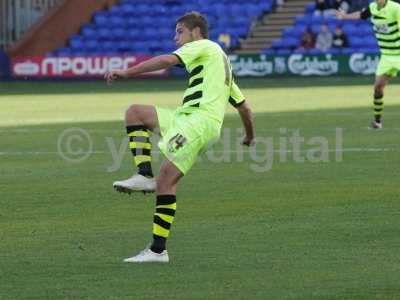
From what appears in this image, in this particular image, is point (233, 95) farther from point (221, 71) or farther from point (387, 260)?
point (387, 260)

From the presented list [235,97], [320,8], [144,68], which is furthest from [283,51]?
[144,68]

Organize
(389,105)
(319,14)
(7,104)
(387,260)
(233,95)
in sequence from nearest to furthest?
1. (387,260)
2. (233,95)
3. (389,105)
4. (7,104)
5. (319,14)

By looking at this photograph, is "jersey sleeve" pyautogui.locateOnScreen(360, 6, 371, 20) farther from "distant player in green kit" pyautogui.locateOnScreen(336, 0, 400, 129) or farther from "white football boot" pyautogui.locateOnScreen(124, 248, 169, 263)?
"white football boot" pyautogui.locateOnScreen(124, 248, 169, 263)

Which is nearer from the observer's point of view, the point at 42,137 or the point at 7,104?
the point at 42,137

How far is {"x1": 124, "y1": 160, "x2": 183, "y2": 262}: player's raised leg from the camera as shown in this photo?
9672 millimetres

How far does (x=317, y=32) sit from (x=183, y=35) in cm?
3391

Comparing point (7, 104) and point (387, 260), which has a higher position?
point (387, 260)

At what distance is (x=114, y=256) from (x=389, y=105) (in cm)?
1965

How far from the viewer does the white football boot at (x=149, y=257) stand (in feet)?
31.6

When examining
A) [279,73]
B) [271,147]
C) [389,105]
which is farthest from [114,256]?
[279,73]

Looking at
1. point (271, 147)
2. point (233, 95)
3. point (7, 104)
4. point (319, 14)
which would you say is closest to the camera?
point (233, 95)

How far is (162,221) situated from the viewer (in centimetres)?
970

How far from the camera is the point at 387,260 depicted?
31.5 feet

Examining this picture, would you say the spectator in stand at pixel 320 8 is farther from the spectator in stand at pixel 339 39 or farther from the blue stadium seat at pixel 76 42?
the blue stadium seat at pixel 76 42
